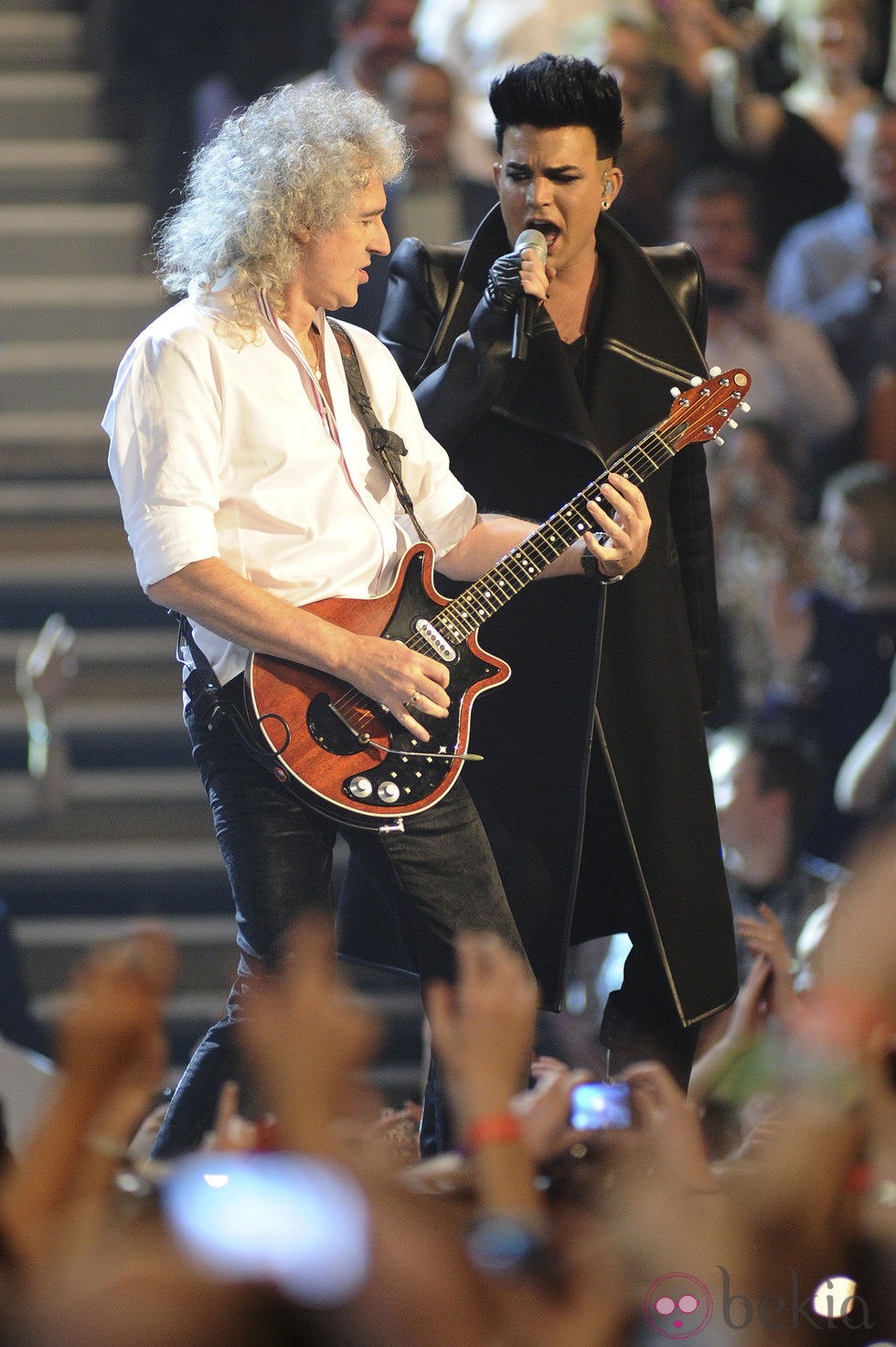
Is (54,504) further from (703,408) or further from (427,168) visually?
(703,408)

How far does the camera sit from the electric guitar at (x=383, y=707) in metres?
2.59

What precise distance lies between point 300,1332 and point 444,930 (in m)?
1.53

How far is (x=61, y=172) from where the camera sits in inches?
261

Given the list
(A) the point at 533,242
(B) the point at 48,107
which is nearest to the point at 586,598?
(A) the point at 533,242

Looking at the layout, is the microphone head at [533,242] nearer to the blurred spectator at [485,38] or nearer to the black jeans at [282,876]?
the black jeans at [282,876]

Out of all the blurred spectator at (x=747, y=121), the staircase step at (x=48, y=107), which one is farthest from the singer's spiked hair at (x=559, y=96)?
the staircase step at (x=48, y=107)

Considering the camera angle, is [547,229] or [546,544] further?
[547,229]

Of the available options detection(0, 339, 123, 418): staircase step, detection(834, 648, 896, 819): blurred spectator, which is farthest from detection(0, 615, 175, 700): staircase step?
detection(834, 648, 896, 819): blurred spectator

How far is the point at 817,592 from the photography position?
529 cm

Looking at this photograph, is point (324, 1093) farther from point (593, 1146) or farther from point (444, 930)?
point (444, 930)

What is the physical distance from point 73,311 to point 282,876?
425cm

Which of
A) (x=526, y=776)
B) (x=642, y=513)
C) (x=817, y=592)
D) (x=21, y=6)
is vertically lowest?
(x=817, y=592)

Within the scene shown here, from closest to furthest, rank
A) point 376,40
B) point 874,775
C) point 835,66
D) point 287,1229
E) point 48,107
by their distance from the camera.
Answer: point 287,1229 < point 874,775 < point 376,40 < point 835,66 < point 48,107

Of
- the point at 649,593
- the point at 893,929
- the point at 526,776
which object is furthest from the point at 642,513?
the point at 893,929
